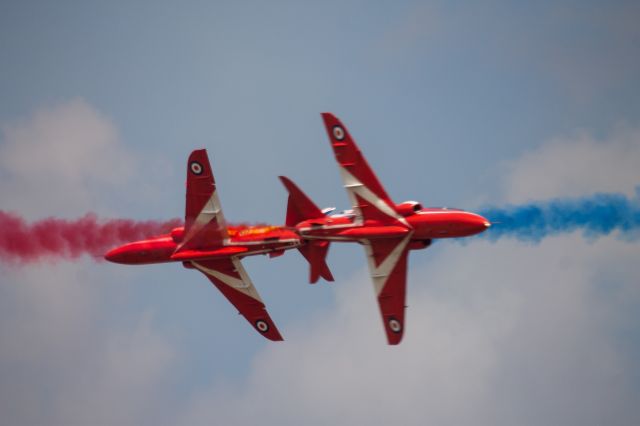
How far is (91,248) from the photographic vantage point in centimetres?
7788

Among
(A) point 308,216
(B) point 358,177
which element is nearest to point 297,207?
(A) point 308,216

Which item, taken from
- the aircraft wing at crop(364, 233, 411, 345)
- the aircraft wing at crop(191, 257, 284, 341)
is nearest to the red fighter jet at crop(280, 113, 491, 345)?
the aircraft wing at crop(364, 233, 411, 345)

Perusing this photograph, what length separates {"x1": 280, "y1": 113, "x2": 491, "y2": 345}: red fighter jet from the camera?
6888 cm

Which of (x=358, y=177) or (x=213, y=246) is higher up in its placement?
(x=358, y=177)

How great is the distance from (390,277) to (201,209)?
30.0ft

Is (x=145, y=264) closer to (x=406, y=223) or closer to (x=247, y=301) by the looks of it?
(x=247, y=301)

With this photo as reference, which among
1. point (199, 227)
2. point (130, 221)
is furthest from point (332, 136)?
point (130, 221)

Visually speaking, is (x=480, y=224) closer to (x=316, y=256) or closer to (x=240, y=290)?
(x=316, y=256)

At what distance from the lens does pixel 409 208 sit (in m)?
69.2

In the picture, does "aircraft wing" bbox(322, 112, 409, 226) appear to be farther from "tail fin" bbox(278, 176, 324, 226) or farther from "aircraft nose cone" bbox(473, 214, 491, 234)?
"aircraft nose cone" bbox(473, 214, 491, 234)

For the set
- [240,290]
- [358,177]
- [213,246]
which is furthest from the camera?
[240,290]

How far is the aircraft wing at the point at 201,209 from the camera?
71500 millimetres

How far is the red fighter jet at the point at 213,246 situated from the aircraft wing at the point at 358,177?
4.04 meters

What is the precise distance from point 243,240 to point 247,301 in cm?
354
